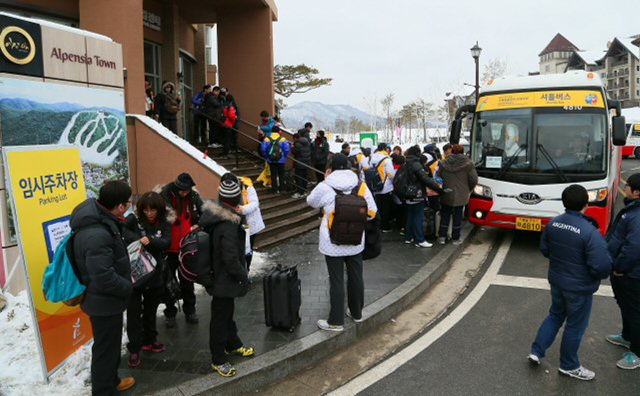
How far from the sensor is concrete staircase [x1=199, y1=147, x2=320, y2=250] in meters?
9.13

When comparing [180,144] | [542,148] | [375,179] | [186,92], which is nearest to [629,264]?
[542,148]

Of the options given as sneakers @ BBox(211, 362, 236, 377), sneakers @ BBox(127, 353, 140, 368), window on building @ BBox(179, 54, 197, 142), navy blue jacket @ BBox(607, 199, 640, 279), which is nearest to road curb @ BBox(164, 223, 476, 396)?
sneakers @ BBox(211, 362, 236, 377)

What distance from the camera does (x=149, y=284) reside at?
4.32 metres

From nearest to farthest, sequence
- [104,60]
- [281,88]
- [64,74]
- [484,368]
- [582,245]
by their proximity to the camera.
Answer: [582,245] < [484,368] < [64,74] < [104,60] < [281,88]

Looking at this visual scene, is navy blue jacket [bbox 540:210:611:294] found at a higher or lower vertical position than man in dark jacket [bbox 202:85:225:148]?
lower

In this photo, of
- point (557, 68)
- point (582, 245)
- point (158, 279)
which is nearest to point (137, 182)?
point (158, 279)

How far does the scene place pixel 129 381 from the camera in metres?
3.83

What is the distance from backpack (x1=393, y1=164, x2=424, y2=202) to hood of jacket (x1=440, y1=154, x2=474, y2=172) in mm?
695

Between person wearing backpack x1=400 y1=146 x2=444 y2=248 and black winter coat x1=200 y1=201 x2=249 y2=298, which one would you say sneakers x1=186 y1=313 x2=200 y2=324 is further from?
person wearing backpack x1=400 y1=146 x2=444 y2=248

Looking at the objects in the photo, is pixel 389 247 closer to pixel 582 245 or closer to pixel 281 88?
pixel 582 245

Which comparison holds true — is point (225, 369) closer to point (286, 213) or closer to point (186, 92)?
point (286, 213)

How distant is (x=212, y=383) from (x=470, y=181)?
6169 mm

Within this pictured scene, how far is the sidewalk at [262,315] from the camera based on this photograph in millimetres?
4090

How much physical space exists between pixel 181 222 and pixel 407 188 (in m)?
4.54
